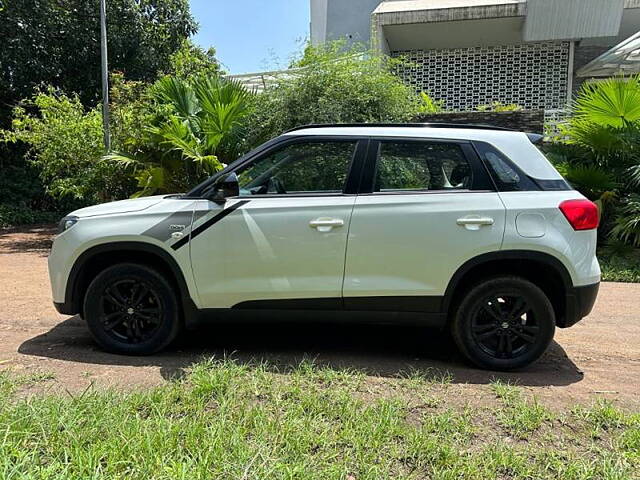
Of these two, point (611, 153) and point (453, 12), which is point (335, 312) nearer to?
point (611, 153)

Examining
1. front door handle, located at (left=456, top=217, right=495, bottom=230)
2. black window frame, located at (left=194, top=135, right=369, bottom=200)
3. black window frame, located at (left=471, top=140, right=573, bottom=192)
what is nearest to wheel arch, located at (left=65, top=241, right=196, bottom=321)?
black window frame, located at (left=194, top=135, right=369, bottom=200)

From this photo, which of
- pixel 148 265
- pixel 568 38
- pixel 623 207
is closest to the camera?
pixel 148 265

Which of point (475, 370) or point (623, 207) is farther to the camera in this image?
point (623, 207)

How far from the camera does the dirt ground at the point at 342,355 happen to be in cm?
372

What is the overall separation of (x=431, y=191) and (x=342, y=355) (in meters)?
1.54

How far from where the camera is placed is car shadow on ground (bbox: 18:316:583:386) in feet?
13.0

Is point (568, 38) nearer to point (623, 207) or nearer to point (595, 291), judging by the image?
point (623, 207)

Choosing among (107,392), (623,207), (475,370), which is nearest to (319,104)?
(623,207)

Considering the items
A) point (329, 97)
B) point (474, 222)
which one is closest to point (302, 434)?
point (474, 222)

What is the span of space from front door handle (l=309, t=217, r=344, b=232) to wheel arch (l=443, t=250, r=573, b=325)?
946 millimetres

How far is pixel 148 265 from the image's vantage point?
416cm

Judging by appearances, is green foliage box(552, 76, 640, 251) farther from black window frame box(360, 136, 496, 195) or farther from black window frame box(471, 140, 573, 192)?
black window frame box(360, 136, 496, 195)

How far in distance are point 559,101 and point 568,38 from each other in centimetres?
184

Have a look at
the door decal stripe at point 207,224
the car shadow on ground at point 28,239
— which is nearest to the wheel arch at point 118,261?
the door decal stripe at point 207,224
